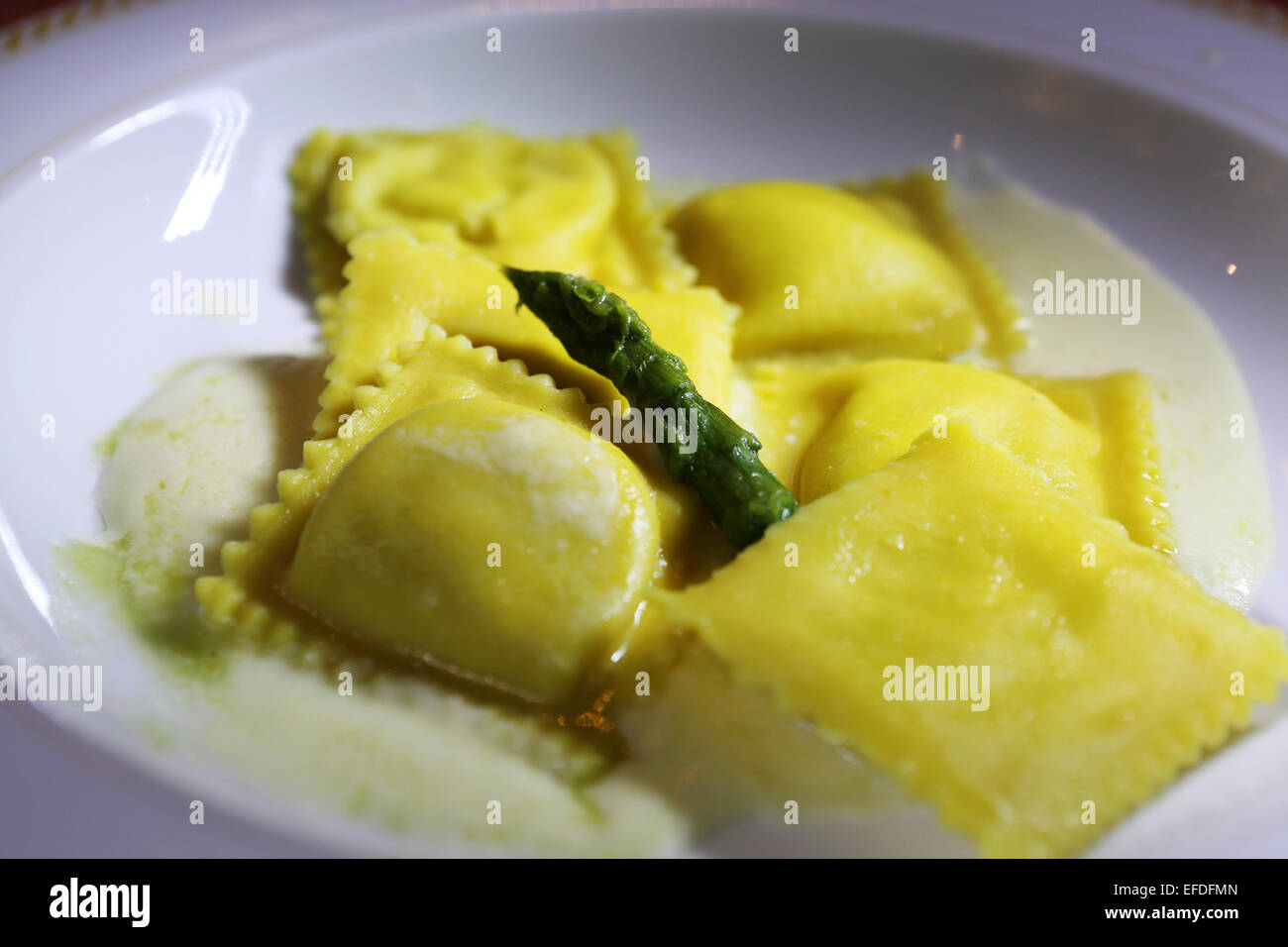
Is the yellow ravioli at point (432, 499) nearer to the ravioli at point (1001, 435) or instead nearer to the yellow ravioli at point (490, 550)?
the yellow ravioli at point (490, 550)

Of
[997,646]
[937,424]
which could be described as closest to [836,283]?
[937,424]

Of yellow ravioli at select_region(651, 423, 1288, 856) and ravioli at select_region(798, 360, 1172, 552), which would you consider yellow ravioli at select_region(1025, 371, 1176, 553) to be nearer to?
ravioli at select_region(798, 360, 1172, 552)

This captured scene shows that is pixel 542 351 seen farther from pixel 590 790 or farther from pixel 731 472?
pixel 590 790

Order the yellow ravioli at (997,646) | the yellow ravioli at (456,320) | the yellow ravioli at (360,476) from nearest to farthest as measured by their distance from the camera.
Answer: the yellow ravioli at (997,646) < the yellow ravioli at (360,476) < the yellow ravioli at (456,320)

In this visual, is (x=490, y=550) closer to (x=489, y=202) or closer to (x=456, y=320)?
(x=456, y=320)

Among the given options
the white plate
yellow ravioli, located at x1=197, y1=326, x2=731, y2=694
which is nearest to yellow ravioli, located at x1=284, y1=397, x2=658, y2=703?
yellow ravioli, located at x1=197, y1=326, x2=731, y2=694

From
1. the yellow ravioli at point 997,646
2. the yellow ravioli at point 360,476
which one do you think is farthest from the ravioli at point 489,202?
the yellow ravioli at point 997,646

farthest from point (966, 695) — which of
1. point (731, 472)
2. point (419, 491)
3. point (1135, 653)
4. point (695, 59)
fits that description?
point (695, 59)
